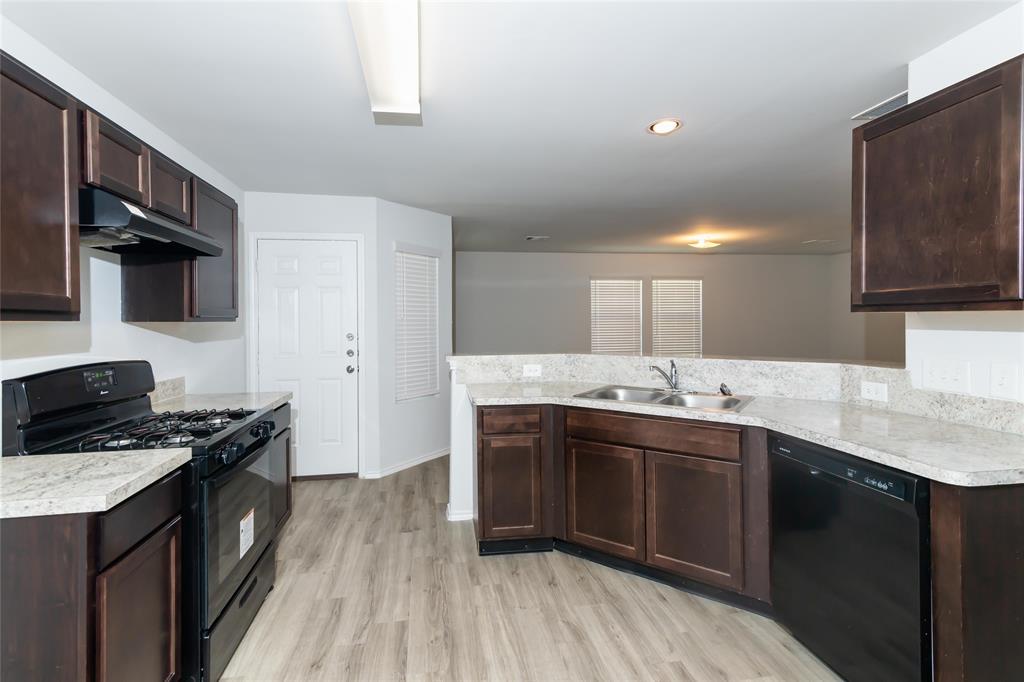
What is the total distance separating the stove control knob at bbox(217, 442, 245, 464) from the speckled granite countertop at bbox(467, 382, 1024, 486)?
3.98ft

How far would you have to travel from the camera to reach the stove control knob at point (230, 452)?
1880 millimetres

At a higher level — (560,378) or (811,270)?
(811,270)

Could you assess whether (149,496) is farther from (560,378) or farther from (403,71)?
(560,378)

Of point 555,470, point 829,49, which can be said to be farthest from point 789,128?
point 555,470

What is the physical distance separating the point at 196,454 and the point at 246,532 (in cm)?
58

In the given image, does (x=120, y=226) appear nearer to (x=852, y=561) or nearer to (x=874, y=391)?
(x=852, y=561)

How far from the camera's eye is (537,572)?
2711mm

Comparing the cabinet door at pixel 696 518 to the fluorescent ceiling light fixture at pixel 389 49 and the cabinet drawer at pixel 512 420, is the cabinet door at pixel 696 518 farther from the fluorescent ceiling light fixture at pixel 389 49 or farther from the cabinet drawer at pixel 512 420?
the fluorescent ceiling light fixture at pixel 389 49

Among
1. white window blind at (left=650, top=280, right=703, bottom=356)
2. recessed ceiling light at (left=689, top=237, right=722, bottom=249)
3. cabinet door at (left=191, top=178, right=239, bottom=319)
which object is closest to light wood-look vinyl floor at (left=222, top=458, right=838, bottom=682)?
cabinet door at (left=191, top=178, right=239, bottom=319)

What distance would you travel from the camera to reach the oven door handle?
1826 mm

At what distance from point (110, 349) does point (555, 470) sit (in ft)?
7.79

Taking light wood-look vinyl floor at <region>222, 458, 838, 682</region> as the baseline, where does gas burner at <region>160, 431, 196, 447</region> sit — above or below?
above

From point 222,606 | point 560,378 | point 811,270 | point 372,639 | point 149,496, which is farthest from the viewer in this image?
point 811,270

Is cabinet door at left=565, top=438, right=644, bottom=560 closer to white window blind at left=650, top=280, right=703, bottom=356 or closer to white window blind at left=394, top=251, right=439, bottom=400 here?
white window blind at left=394, top=251, right=439, bottom=400
